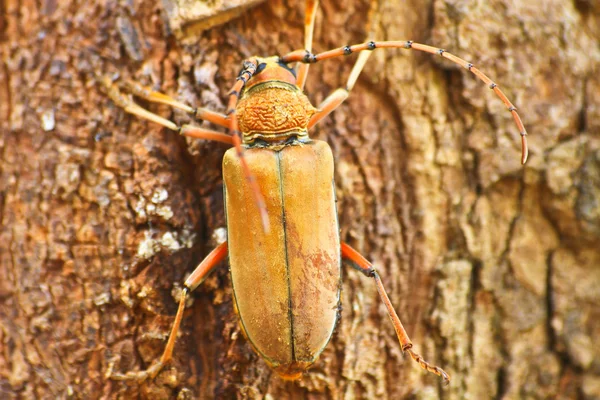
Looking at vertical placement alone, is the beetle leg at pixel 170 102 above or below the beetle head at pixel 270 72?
below

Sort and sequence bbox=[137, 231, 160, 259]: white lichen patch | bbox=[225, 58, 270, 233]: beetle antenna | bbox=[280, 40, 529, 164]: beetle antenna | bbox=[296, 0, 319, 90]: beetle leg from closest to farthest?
bbox=[225, 58, 270, 233]: beetle antenna → bbox=[280, 40, 529, 164]: beetle antenna → bbox=[137, 231, 160, 259]: white lichen patch → bbox=[296, 0, 319, 90]: beetle leg

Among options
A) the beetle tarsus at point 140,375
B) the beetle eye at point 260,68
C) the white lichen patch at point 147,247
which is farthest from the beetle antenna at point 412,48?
the beetle tarsus at point 140,375

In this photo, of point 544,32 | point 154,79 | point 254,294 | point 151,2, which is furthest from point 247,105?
point 544,32

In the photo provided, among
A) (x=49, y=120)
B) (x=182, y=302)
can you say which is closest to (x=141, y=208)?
(x=182, y=302)

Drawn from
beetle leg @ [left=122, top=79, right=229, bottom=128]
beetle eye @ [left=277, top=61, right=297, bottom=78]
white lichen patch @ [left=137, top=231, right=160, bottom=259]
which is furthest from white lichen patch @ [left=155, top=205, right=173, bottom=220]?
beetle eye @ [left=277, top=61, right=297, bottom=78]

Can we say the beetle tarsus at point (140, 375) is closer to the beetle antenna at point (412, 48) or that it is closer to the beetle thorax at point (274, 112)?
the beetle thorax at point (274, 112)

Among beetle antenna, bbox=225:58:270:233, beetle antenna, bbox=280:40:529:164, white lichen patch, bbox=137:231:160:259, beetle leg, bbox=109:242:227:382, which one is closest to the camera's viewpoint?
beetle antenna, bbox=225:58:270:233

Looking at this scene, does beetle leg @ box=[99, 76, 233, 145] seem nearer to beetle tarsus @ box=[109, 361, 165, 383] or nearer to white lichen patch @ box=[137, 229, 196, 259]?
white lichen patch @ box=[137, 229, 196, 259]
